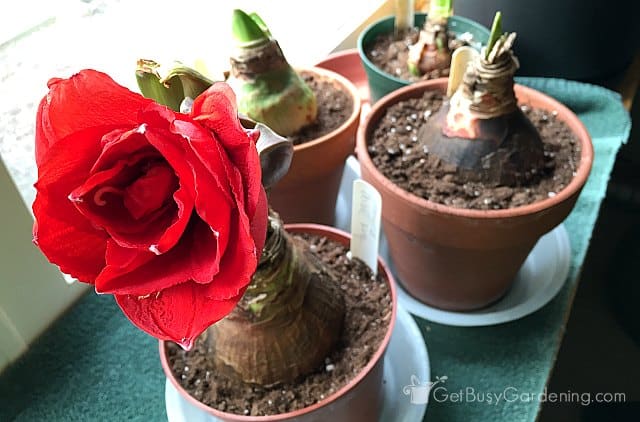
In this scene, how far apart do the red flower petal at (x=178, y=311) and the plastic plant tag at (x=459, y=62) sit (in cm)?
43

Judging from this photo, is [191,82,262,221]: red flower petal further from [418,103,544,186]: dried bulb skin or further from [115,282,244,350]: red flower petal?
[418,103,544,186]: dried bulb skin

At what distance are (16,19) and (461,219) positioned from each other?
19.9 inches

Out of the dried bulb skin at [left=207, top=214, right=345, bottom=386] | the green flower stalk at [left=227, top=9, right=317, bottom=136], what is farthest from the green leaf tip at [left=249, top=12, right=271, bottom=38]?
the dried bulb skin at [left=207, top=214, right=345, bottom=386]

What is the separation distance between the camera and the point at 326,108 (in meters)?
0.82

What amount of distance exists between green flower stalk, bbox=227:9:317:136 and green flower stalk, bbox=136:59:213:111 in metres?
0.29

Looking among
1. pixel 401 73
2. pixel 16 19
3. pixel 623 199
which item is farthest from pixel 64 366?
pixel 623 199

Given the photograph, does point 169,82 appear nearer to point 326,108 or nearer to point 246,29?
point 246,29

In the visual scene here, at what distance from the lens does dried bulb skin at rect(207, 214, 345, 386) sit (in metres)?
0.48

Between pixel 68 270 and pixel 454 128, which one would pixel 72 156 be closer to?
pixel 68 270

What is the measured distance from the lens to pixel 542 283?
2.58 ft

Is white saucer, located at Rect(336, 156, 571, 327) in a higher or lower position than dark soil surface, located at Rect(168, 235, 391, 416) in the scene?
lower

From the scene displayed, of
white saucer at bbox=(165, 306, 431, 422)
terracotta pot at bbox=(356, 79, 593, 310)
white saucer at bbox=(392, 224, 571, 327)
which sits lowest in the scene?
white saucer at bbox=(392, 224, 571, 327)

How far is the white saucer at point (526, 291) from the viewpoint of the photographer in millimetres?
754

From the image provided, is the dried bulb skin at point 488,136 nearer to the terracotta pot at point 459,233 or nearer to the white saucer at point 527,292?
the terracotta pot at point 459,233
